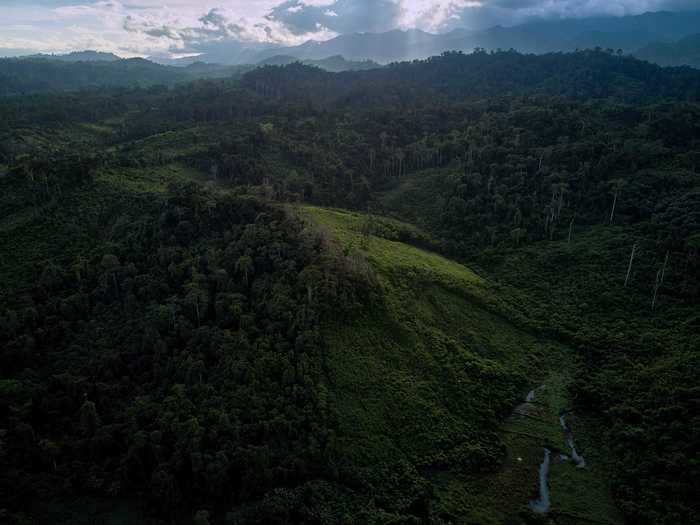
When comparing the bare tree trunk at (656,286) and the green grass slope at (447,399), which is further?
the bare tree trunk at (656,286)

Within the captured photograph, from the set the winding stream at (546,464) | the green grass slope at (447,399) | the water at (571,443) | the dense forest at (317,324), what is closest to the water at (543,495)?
the winding stream at (546,464)

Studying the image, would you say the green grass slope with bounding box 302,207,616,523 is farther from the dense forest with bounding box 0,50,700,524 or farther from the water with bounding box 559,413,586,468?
the water with bounding box 559,413,586,468

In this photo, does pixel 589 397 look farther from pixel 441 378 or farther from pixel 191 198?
pixel 191 198

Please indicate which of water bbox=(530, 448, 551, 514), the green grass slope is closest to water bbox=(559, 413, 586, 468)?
the green grass slope

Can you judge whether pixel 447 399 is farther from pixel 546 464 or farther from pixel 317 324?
pixel 317 324

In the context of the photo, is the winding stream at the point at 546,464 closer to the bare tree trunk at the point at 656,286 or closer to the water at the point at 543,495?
the water at the point at 543,495

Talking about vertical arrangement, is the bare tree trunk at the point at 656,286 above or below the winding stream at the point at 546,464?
above
